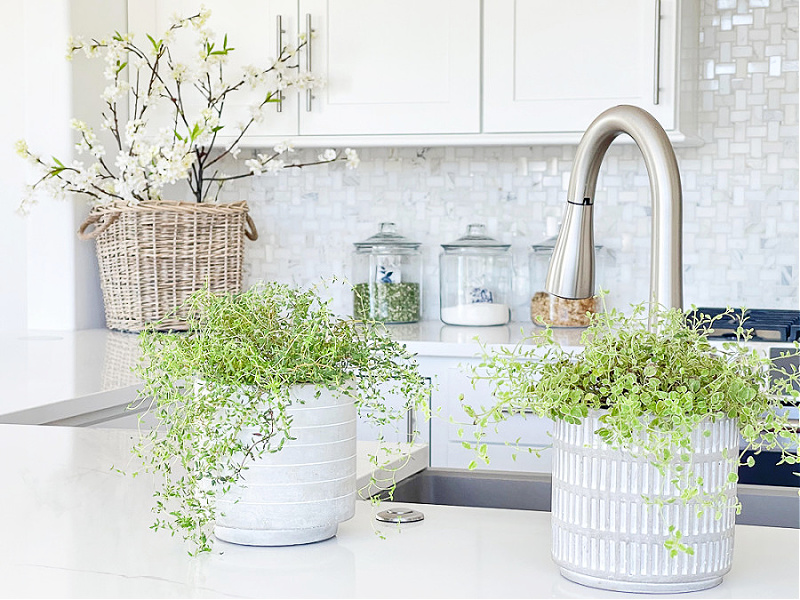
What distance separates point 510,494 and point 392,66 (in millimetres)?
1762

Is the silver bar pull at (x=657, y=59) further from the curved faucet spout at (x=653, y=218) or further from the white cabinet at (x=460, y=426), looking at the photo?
the curved faucet spout at (x=653, y=218)

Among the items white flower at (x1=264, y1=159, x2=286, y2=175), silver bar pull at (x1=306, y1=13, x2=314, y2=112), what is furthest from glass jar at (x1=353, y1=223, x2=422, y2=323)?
silver bar pull at (x1=306, y1=13, x2=314, y2=112)

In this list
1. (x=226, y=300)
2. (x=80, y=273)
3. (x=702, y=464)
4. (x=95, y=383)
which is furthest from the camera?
(x=80, y=273)

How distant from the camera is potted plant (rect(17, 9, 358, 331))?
9.25 feet

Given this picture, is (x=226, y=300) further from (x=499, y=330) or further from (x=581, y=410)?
(x=499, y=330)

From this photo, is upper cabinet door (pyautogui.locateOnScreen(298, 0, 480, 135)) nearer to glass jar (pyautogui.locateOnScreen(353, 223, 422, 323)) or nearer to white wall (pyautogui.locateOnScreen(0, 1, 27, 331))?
glass jar (pyautogui.locateOnScreen(353, 223, 422, 323))

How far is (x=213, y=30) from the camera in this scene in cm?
301

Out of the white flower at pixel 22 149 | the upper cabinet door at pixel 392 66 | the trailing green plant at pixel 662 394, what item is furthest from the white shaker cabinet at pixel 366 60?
the trailing green plant at pixel 662 394

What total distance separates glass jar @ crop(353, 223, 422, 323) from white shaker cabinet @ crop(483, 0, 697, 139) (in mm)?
527

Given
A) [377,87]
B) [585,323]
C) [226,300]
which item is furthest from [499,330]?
[226,300]

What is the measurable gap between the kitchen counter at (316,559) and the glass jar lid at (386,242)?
1969 mm

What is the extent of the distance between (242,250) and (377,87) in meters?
0.62

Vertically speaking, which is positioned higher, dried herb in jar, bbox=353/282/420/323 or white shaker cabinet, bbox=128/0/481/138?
white shaker cabinet, bbox=128/0/481/138

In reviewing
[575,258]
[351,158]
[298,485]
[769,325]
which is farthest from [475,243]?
[298,485]
